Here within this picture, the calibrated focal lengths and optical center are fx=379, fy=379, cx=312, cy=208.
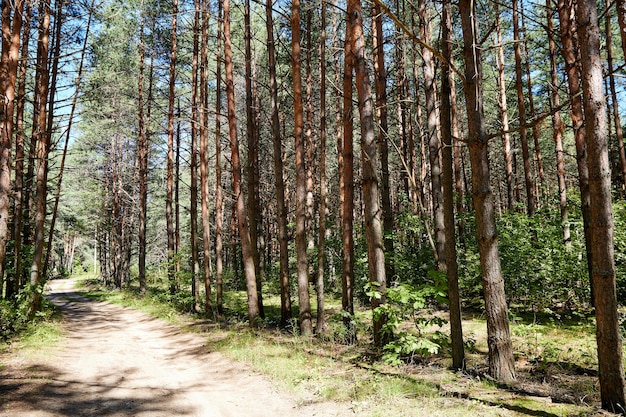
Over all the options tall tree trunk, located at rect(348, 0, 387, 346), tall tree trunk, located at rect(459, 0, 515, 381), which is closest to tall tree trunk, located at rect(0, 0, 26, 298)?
tall tree trunk, located at rect(348, 0, 387, 346)

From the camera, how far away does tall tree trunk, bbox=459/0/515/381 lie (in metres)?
5.00

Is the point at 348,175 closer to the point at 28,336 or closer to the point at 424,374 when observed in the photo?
the point at 424,374

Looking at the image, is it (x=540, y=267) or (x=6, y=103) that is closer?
(x=6, y=103)

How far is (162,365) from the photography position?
25.3ft

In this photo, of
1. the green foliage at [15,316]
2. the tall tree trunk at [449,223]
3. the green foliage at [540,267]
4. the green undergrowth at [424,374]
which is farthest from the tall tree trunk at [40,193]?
the green foliage at [540,267]

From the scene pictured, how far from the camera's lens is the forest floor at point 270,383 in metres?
4.69

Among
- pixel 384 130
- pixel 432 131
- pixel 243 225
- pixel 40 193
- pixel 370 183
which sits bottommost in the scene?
pixel 243 225

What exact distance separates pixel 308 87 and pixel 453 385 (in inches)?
545

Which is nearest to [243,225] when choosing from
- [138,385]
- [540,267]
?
[138,385]

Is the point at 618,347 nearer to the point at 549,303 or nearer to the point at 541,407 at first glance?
the point at 541,407

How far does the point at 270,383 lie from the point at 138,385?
7.24ft

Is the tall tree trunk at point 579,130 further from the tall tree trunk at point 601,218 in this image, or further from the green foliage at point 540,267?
the tall tree trunk at point 601,218

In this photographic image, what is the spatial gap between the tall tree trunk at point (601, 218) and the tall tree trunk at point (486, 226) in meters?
1.12

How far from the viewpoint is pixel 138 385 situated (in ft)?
20.7
